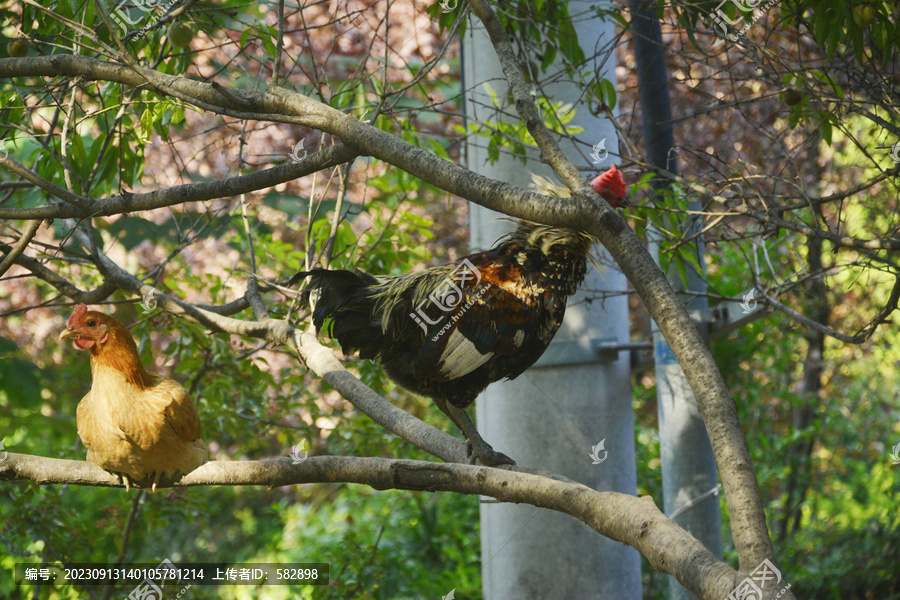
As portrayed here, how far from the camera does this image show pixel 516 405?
10.6 ft

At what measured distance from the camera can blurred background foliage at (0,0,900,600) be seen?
8.76ft

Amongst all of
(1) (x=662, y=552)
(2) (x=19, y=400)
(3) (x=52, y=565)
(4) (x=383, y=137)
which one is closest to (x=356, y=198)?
(2) (x=19, y=400)

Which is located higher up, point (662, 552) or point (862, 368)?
point (862, 368)

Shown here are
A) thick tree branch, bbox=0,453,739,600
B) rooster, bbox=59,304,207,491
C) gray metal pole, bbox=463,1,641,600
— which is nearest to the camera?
thick tree branch, bbox=0,453,739,600

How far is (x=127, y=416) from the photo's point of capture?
2.01 meters

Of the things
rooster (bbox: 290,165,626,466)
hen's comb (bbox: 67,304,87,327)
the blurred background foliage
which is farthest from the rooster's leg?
hen's comb (bbox: 67,304,87,327)

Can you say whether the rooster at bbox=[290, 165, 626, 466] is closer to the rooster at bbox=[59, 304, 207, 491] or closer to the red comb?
the red comb

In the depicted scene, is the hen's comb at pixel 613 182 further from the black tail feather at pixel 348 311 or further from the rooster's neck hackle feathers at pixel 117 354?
the rooster's neck hackle feathers at pixel 117 354

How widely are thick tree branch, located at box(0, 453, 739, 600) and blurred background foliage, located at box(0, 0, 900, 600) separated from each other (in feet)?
2.39

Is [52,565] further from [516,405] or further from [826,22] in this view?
[826,22]

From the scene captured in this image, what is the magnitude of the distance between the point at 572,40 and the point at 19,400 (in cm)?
304

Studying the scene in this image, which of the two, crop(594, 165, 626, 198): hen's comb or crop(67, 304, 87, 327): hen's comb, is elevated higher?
crop(594, 165, 626, 198): hen's comb

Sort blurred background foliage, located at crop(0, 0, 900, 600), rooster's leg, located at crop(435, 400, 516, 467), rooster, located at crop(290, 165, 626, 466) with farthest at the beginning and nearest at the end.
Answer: blurred background foliage, located at crop(0, 0, 900, 600) < rooster's leg, located at crop(435, 400, 516, 467) < rooster, located at crop(290, 165, 626, 466)

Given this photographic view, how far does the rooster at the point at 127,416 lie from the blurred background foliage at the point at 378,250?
1.28 ft
